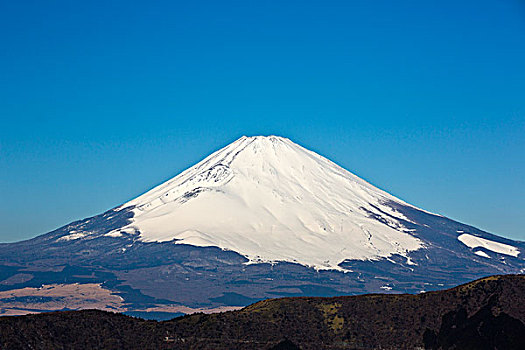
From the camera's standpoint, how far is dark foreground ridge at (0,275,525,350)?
10200cm

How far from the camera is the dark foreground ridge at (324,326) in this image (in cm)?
10200

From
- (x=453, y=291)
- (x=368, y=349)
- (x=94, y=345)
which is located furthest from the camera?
(x=453, y=291)

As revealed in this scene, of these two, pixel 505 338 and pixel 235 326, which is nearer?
pixel 505 338

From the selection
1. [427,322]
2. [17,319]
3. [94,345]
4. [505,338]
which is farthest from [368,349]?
[17,319]

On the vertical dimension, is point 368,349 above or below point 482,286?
below

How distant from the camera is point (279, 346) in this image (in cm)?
10731

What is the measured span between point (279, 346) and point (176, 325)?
13015 mm

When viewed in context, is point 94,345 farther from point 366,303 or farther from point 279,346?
point 366,303

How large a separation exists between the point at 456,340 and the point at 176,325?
34.0 metres

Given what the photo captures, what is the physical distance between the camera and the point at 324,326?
112312 mm

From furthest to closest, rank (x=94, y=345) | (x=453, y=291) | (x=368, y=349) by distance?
1. (x=453, y=291)
2. (x=368, y=349)
3. (x=94, y=345)

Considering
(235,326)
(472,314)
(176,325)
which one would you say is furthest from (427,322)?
(176,325)

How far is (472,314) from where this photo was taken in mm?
108500

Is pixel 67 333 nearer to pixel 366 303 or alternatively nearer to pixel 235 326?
pixel 235 326
